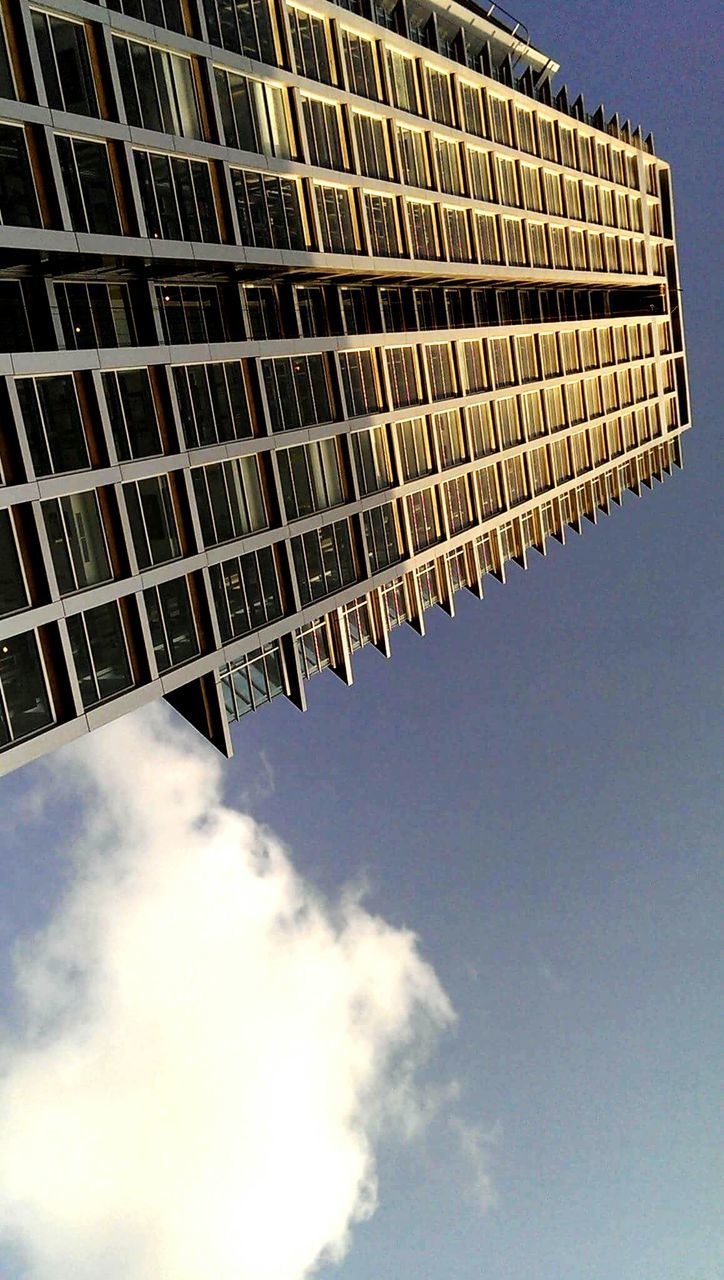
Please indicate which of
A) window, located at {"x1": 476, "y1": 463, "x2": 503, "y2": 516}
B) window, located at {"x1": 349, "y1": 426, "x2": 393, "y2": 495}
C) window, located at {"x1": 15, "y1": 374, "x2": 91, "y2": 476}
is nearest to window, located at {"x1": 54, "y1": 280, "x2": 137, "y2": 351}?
window, located at {"x1": 15, "y1": 374, "x2": 91, "y2": 476}

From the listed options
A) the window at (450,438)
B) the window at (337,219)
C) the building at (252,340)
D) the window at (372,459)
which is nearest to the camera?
the building at (252,340)

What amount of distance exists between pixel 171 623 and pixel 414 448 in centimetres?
2228

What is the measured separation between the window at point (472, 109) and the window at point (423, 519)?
23978 mm

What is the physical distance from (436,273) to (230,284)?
17.1 m

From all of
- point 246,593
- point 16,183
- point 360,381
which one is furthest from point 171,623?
point 360,381

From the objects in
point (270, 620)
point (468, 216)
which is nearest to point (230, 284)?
point (270, 620)

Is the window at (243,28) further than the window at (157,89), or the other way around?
the window at (243,28)

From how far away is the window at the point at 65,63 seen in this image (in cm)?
2397

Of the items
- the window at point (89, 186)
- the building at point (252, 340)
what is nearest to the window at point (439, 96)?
the building at point (252, 340)

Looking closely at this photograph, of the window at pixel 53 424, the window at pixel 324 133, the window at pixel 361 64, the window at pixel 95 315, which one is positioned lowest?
the window at pixel 53 424

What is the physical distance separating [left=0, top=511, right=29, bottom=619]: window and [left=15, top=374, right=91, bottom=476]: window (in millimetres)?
1970

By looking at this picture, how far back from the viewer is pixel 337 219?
39531mm

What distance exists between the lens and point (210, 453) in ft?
101

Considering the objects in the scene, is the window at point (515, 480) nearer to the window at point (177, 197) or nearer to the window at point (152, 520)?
the window at point (177, 197)
